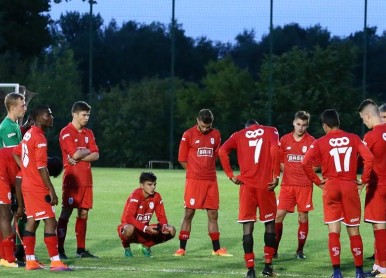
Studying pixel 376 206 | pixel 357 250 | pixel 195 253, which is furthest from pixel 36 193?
pixel 376 206

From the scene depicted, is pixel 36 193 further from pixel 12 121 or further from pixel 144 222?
pixel 144 222

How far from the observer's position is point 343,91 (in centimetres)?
5150

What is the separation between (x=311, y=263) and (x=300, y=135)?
2.04 metres

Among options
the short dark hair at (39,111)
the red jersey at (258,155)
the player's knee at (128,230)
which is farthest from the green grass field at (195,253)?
the short dark hair at (39,111)

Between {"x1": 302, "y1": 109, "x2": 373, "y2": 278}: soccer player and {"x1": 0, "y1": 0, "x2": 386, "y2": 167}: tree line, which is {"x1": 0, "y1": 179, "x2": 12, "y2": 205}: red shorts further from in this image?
{"x1": 0, "y1": 0, "x2": 386, "y2": 167}: tree line

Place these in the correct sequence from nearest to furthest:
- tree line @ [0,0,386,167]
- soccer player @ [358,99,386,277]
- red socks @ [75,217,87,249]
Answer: soccer player @ [358,99,386,277]
red socks @ [75,217,87,249]
tree line @ [0,0,386,167]

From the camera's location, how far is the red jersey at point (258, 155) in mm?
12672

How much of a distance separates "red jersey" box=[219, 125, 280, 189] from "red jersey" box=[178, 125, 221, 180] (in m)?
2.86

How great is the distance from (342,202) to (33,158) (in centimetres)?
361

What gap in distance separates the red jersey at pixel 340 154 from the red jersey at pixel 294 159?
3081 millimetres

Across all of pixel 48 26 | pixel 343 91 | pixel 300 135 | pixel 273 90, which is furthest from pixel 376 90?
pixel 300 135

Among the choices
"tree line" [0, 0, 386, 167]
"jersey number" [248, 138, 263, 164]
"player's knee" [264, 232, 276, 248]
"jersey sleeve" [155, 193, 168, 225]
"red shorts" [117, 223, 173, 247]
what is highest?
"tree line" [0, 0, 386, 167]

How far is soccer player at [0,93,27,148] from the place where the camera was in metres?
13.3

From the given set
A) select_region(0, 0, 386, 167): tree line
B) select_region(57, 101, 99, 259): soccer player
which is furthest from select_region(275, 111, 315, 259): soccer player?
select_region(0, 0, 386, 167): tree line
